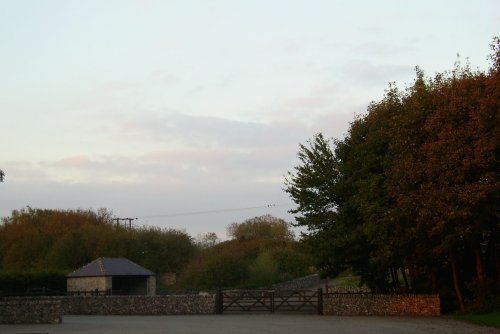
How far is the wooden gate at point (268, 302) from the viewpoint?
37.2 meters

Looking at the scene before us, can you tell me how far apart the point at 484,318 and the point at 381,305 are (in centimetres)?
631

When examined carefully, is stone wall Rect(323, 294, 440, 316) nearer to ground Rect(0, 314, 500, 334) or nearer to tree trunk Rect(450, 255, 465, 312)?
tree trunk Rect(450, 255, 465, 312)

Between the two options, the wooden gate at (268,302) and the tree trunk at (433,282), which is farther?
the wooden gate at (268,302)

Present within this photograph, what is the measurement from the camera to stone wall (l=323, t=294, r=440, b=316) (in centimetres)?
3259

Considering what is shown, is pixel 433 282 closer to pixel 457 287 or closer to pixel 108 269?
pixel 457 287

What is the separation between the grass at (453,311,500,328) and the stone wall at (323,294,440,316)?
182cm

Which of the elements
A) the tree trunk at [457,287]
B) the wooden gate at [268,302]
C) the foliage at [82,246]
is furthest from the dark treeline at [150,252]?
the tree trunk at [457,287]

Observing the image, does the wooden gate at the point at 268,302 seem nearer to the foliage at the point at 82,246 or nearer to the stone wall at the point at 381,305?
the stone wall at the point at 381,305

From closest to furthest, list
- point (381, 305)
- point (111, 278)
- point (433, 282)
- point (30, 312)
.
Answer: point (30, 312) < point (381, 305) < point (433, 282) < point (111, 278)

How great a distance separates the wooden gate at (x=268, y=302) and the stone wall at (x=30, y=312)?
9523mm

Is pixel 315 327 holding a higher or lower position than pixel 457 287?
lower

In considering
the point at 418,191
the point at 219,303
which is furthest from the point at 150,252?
the point at 418,191

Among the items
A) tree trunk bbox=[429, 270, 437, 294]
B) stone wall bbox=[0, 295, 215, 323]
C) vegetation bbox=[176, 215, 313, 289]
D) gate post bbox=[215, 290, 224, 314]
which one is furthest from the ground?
vegetation bbox=[176, 215, 313, 289]

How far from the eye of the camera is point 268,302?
38656 millimetres
